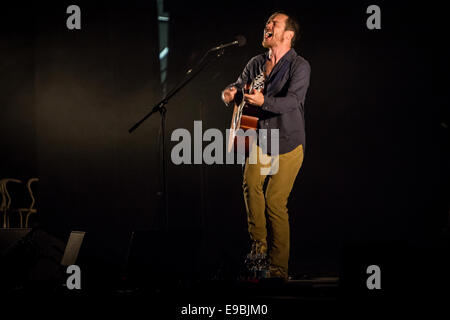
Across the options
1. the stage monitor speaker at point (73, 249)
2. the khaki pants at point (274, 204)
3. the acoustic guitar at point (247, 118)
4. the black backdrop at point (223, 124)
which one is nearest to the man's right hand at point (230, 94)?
the acoustic guitar at point (247, 118)

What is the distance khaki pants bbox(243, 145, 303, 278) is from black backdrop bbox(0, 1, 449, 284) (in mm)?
737

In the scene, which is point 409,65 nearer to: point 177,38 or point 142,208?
point 177,38

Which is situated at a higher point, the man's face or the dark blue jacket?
the man's face

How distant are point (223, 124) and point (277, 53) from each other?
1.13 meters

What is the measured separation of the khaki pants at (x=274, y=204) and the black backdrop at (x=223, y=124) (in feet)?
2.42

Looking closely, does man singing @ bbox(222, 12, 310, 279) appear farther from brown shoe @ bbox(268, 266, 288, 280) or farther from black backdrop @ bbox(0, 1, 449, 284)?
black backdrop @ bbox(0, 1, 449, 284)

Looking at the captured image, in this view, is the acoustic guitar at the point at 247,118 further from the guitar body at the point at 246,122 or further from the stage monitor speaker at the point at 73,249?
the stage monitor speaker at the point at 73,249

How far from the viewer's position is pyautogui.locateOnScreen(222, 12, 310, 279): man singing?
10.5 ft

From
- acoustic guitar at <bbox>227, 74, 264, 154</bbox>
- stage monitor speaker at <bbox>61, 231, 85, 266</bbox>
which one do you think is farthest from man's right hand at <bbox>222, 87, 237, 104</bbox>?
stage monitor speaker at <bbox>61, 231, 85, 266</bbox>

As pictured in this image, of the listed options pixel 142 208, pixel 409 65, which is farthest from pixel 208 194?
pixel 409 65

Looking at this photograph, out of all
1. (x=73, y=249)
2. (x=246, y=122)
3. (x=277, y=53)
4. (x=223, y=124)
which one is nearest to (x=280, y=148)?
(x=246, y=122)

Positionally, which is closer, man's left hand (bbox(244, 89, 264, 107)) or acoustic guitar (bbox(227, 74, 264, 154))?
man's left hand (bbox(244, 89, 264, 107))

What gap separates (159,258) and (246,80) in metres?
1.68

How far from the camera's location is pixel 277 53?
352 cm
